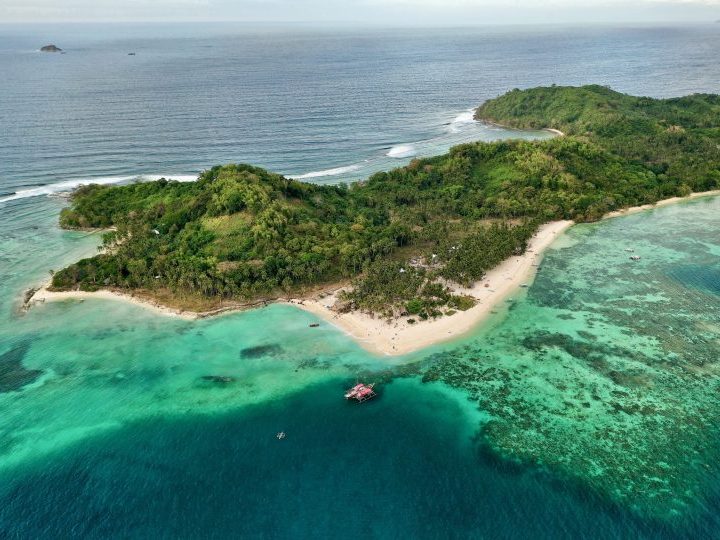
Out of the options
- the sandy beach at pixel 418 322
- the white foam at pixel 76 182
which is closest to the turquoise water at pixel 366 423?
A: the sandy beach at pixel 418 322

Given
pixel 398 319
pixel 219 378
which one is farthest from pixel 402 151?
pixel 219 378

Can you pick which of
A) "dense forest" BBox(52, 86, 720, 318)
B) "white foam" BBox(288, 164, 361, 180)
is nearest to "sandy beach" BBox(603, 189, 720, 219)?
"dense forest" BBox(52, 86, 720, 318)

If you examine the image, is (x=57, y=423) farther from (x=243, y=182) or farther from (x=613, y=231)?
(x=613, y=231)

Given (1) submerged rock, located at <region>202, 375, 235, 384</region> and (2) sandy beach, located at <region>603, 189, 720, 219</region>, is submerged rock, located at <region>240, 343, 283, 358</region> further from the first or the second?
(2) sandy beach, located at <region>603, 189, 720, 219</region>

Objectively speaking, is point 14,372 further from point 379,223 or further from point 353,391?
point 379,223

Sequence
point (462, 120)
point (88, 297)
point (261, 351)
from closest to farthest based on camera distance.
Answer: point (261, 351) < point (88, 297) < point (462, 120)

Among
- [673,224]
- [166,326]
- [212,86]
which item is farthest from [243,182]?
[212,86]
